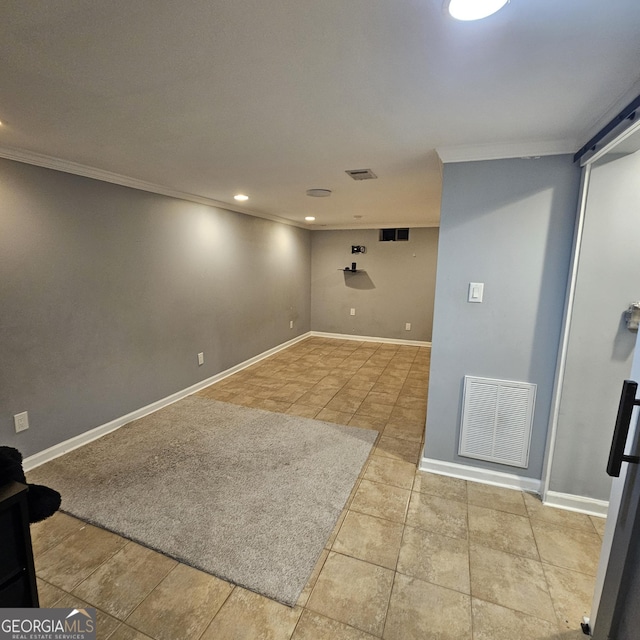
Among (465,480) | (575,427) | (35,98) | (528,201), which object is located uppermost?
(35,98)

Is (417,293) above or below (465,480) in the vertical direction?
above

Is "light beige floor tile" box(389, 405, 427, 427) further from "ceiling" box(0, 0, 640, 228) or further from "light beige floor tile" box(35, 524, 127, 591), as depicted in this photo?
"light beige floor tile" box(35, 524, 127, 591)

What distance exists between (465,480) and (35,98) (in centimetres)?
323

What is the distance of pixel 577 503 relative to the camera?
6.75 ft

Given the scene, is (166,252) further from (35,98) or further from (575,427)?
(575,427)

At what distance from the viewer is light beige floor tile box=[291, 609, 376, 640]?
131cm

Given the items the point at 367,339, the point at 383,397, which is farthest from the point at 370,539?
the point at 367,339

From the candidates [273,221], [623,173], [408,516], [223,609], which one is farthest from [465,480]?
[273,221]

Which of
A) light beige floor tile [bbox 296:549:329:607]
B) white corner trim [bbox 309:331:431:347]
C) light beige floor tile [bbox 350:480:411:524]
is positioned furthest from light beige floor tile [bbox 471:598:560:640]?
white corner trim [bbox 309:331:431:347]

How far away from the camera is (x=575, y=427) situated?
2.01 metres

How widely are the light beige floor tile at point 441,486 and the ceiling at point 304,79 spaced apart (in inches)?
85.0

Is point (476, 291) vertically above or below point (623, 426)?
above

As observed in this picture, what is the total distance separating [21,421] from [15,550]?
1.93 m

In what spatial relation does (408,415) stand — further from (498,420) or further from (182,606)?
(182,606)
